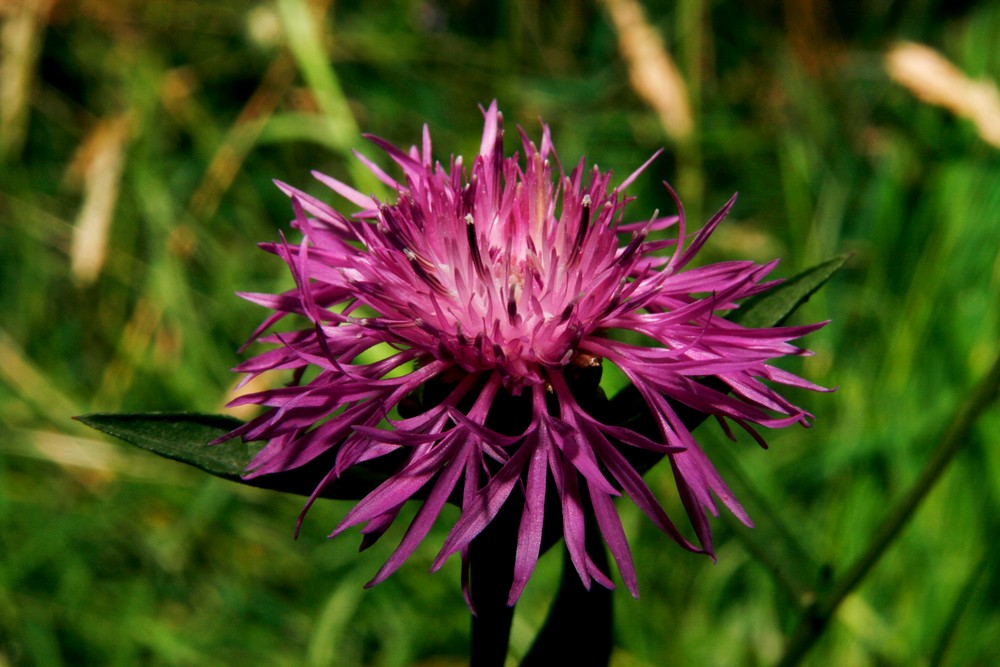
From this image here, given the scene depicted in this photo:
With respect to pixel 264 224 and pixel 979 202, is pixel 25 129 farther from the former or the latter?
pixel 979 202

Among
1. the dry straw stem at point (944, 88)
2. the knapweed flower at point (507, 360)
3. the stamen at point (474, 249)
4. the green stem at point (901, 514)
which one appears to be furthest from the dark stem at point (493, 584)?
the dry straw stem at point (944, 88)

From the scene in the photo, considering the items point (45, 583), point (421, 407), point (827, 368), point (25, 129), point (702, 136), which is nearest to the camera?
point (421, 407)

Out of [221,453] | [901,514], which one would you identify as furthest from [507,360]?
[901,514]

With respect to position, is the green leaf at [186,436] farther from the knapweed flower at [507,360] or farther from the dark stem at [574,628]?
the dark stem at [574,628]

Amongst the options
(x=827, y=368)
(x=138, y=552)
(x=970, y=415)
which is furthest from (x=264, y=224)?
(x=970, y=415)

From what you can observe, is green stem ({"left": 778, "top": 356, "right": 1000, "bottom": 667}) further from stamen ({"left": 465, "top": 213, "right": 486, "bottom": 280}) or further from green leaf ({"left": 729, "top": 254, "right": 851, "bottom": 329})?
stamen ({"left": 465, "top": 213, "right": 486, "bottom": 280})

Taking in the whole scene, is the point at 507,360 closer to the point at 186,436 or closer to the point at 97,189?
the point at 186,436
